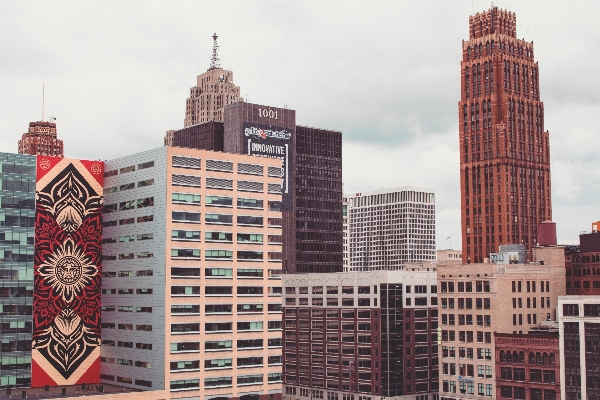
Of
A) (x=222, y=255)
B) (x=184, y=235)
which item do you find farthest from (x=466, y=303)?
(x=184, y=235)

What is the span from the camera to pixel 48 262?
7249 inches

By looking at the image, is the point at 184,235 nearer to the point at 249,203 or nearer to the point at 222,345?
the point at 249,203

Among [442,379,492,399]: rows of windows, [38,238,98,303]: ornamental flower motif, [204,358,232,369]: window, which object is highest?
[38,238,98,303]: ornamental flower motif

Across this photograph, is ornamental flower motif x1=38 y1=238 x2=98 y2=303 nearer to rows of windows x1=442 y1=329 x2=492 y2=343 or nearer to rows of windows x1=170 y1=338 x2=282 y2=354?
rows of windows x1=170 y1=338 x2=282 y2=354

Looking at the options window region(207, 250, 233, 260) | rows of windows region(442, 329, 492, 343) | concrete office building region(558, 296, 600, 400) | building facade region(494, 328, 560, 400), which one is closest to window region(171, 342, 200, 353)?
window region(207, 250, 233, 260)

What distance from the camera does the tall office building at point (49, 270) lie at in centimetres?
17675

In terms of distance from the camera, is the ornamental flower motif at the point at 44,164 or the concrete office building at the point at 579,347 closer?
the concrete office building at the point at 579,347

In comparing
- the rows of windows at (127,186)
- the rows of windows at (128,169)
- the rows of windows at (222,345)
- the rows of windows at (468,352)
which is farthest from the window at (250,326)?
the rows of windows at (468,352)

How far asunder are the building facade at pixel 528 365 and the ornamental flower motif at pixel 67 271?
96.6 m

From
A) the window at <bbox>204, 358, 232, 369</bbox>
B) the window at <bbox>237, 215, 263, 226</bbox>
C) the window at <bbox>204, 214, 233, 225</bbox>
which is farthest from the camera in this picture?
the window at <bbox>237, 215, 263, 226</bbox>

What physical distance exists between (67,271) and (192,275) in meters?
32.4

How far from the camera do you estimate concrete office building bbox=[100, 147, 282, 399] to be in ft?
570

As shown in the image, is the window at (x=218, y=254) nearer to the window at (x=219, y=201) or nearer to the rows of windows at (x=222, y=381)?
the window at (x=219, y=201)

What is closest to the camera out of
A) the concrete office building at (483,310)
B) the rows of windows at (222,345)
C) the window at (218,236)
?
the rows of windows at (222,345)
